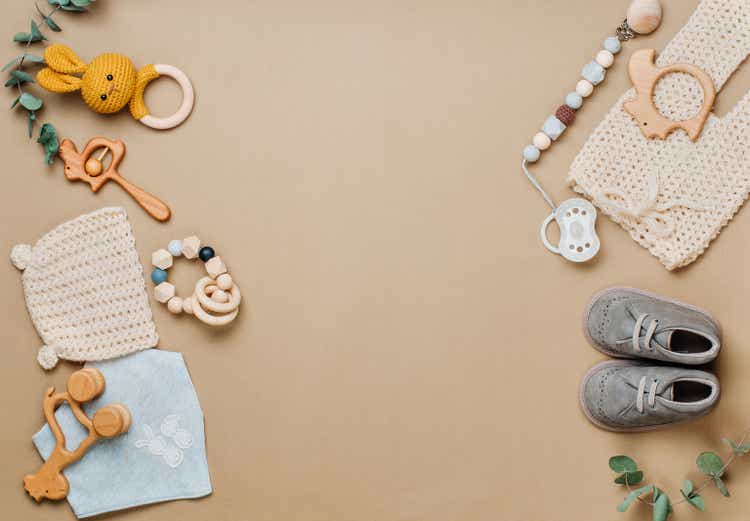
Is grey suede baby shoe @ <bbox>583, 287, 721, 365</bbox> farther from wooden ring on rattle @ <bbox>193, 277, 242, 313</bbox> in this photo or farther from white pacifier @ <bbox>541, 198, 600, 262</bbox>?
wooden ring on rattle @ <bbox>193, 277, 242, 313</bbox>

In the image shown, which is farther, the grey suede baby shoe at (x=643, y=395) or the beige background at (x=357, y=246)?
the beige background at (x=357, y=246)

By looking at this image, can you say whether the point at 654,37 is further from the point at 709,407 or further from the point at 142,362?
the point at 142,362

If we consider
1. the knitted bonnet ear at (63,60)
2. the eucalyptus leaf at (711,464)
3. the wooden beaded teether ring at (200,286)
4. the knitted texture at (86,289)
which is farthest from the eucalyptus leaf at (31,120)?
the eucalyptus leaf at (711,464)

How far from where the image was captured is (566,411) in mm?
1591

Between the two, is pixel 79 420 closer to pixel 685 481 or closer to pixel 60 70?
pixel 60 70

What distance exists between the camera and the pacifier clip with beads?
5.11 feet

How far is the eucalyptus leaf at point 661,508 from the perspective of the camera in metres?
1.45

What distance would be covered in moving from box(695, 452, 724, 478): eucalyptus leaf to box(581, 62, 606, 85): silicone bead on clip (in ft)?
2.67

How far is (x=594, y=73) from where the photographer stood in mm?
1561

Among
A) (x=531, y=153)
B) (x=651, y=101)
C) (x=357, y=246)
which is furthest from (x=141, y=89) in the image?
(x=651, y=101)

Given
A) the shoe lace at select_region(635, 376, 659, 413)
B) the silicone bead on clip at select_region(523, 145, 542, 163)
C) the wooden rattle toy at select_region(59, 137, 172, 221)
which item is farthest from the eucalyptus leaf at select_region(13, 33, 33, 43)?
the shoe lace at select_region(635, 376, 659, 413)

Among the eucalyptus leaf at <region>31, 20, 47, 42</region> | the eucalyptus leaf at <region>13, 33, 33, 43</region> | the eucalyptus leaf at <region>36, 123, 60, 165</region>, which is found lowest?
the eucalyptus leaf at <region>36, 123, 60, 165</region>

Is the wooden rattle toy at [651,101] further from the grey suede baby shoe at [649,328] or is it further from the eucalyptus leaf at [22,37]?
the eucalyptus leaf at [22,37]

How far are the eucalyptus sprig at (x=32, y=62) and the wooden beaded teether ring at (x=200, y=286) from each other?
0.34 meters
